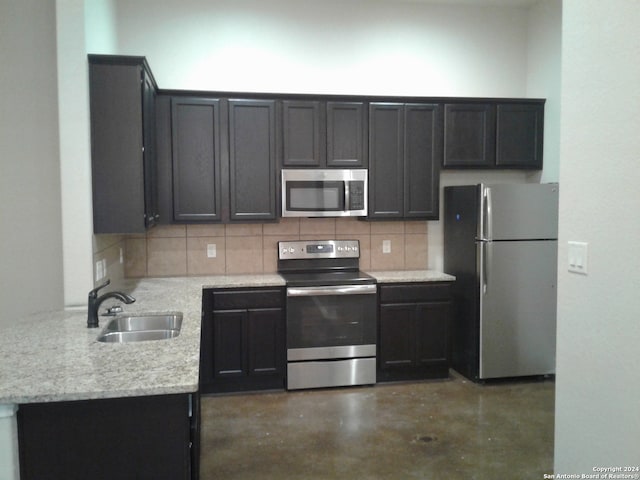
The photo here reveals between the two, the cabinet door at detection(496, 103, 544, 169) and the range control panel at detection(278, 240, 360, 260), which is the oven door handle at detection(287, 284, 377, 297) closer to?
the range control panel at detection(278, 240, 360, 260)

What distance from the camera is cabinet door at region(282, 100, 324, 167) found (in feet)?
13.7

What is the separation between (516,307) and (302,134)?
2.23 meters

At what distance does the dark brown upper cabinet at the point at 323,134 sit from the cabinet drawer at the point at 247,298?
1.05 meters

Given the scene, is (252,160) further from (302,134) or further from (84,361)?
(84,361)

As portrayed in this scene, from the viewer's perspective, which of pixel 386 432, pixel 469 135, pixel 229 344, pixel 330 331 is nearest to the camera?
pixel 386 432

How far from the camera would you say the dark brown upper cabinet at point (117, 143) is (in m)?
2.95

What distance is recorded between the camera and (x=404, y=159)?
4363 millimetres

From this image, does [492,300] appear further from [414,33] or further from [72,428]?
[72,428]

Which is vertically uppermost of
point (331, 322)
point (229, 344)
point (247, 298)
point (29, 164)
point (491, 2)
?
point (491, 2)

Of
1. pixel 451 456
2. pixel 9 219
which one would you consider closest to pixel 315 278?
pixel 451 456

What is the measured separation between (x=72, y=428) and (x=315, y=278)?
2618 mm

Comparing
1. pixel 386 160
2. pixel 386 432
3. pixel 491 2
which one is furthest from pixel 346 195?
pixel 491 2

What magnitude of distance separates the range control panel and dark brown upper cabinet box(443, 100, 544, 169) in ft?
3.57

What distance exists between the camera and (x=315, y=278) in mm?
4160
